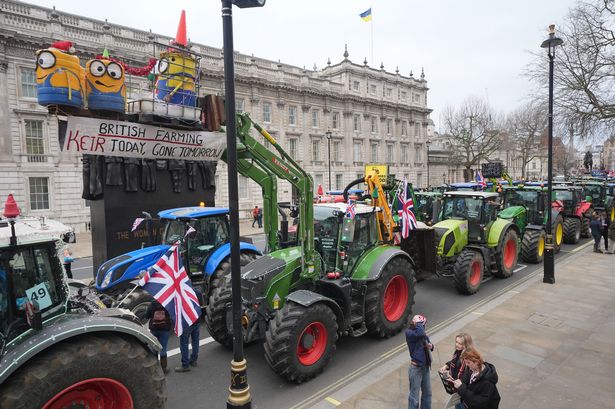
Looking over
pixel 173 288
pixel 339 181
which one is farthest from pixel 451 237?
pixel 339 181

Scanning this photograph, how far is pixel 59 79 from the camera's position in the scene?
3924 mm

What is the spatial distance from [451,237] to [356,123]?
118ft

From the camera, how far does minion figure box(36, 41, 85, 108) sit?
12.7 feet

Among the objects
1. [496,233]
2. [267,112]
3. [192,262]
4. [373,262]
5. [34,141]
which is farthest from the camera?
[267,112]

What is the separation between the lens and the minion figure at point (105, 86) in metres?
4.18

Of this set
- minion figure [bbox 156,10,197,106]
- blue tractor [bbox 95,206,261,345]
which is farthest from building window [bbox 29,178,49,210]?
minion figure [bbox 156,10,197,106]

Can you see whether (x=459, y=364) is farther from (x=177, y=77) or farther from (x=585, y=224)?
(x=585, y=224)

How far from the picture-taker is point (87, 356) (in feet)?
12.1

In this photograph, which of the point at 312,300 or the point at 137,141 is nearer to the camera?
the point at 137,141

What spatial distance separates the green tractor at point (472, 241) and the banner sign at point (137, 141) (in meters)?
6.86

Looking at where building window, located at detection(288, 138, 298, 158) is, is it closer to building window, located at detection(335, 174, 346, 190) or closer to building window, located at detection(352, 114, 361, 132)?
building window, located at detection(335, 174, 346, 190)

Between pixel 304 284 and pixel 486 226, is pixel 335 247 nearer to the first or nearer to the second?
pixel 304 284

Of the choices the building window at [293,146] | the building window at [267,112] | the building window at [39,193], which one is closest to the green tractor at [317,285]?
the building window at [39,193]

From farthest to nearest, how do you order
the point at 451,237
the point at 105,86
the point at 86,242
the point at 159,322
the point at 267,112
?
the point at 267,112
the point at 86,242
the point at 451,237
the point at 159,322
the point at 105,86
